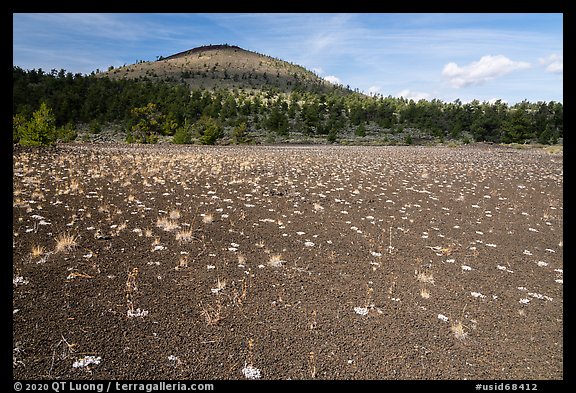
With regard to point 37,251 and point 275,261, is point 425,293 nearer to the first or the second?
point 275,261

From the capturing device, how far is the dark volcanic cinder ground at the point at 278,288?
4.74m

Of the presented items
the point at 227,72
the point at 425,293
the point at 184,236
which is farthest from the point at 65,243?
the point at 227,72

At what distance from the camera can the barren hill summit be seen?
416 ft

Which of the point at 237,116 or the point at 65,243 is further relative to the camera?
the point at 237,116

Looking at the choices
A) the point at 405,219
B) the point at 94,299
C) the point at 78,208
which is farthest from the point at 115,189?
the point at 405,219

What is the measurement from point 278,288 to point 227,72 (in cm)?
14925

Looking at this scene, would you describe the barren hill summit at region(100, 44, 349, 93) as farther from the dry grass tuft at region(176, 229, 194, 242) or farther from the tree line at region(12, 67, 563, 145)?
the dry grass tuft at region(176, 229, 194, 242)

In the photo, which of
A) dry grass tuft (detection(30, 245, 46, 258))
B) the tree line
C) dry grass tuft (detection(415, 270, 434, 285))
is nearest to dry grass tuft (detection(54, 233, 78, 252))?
dry grass tuft (detection(30, 245, 46, 258))

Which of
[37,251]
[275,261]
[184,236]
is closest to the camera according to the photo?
[37,251]

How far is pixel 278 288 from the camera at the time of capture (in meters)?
6.64

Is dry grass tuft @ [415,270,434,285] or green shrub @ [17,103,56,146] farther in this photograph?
green shrub @ [17,103,56,146]

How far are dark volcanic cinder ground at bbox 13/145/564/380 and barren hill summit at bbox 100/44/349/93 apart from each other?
→ 110 meters
